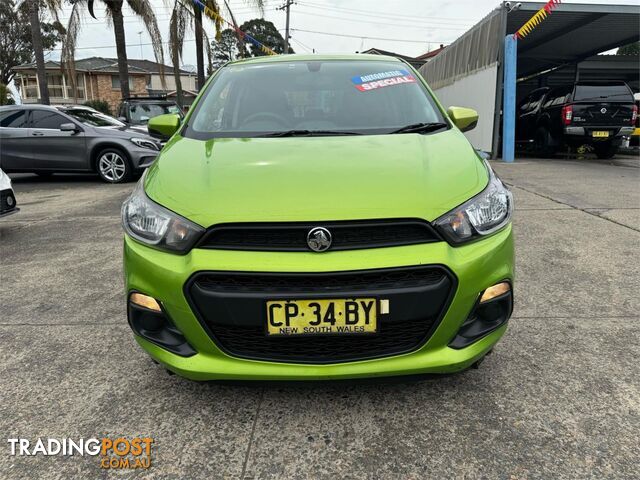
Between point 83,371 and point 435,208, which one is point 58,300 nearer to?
point 83,371

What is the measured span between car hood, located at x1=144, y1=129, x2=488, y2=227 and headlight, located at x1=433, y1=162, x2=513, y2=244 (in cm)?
3

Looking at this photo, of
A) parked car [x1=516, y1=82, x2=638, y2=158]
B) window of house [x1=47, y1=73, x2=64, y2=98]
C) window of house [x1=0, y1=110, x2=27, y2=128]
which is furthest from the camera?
window of house [x1=47, y1=73, x2=64, y2=98]

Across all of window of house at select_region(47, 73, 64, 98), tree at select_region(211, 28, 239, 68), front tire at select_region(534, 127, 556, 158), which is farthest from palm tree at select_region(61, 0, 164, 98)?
tree at select_region(211, 28, 239, 68)

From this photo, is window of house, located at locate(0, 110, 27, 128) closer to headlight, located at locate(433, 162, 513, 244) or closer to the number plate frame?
the number plate frame

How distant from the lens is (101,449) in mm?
1813

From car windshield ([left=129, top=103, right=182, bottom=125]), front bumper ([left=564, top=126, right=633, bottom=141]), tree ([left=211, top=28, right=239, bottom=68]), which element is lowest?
front bumper ([left=564, top=126, right=633, bottom=141])

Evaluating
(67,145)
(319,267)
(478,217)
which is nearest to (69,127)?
(67,145)

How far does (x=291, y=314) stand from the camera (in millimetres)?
1687

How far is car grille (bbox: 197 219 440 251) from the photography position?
174 cm

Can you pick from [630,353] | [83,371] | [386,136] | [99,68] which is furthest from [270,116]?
[99,68]

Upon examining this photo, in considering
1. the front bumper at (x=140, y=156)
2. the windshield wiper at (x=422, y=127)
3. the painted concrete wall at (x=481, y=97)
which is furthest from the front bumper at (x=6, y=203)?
the painted concrete wall at (x=481, y=97)

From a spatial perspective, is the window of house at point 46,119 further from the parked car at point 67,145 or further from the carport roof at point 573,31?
the carport roof at point 573,31

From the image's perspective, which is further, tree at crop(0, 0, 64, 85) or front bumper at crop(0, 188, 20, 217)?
tree at crop(0, 0, 64, 85)

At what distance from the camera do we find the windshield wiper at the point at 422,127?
247 centimetres
